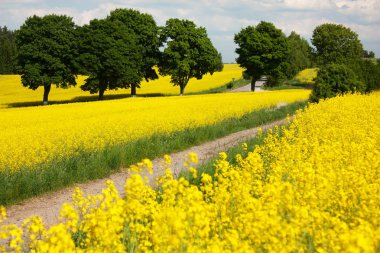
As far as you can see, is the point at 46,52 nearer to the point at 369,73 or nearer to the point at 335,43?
the point at 369,73

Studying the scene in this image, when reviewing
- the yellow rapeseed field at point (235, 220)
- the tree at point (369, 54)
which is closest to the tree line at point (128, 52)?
the yellow rapeseed field at point (235, 220)

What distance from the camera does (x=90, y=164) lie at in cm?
1294

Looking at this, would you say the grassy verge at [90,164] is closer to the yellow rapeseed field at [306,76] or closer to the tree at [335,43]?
the tree at [335,43]

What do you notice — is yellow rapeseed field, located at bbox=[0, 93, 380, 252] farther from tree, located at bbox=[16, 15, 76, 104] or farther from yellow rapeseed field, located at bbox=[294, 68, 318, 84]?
yellow rapeseed field, located at bbox=[294, 68, 318, 84]

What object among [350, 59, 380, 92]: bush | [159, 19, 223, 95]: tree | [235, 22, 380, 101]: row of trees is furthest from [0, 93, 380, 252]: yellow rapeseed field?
[159, 19, 223, 95]: tree

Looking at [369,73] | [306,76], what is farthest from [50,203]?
[306,76]

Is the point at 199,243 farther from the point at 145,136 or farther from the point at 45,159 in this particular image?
the point at 145,136

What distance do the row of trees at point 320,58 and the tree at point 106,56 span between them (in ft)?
57.8

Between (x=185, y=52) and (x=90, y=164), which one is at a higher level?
(x=185, y=52)

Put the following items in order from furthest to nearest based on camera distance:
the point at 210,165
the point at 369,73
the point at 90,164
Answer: the point at 369,73
the point at 90,164
the point at 210,165

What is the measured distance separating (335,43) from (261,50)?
2063cm

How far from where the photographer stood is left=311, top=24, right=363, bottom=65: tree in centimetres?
7269

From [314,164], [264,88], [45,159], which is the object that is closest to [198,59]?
[264,88]

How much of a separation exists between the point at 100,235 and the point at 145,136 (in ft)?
43.8
